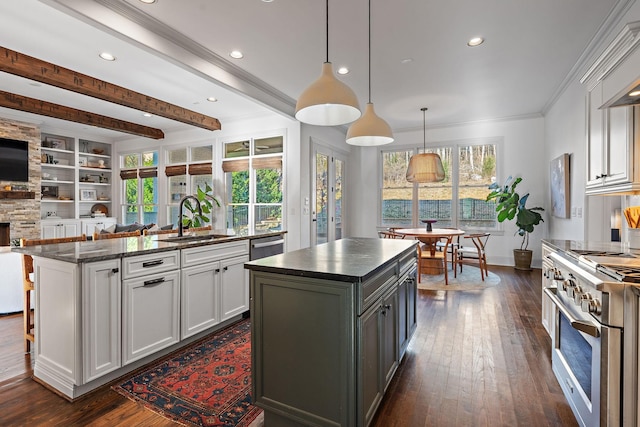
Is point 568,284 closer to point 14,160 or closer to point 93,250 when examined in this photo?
point 93,250

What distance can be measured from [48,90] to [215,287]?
4.42m

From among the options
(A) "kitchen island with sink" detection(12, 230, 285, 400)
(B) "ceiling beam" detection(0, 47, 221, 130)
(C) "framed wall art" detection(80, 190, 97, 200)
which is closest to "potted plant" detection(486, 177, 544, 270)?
(A) "kitchen island with sink" detection(12, 230, 285, 400)

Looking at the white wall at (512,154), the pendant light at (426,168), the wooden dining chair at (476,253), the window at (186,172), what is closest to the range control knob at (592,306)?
the wooden dining chair at (476,253)

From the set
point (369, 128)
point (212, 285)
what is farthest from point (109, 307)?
point (369, 128)

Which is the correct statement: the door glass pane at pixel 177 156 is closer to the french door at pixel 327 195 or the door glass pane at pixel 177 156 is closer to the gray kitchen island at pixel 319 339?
the french door at pixel 327 195

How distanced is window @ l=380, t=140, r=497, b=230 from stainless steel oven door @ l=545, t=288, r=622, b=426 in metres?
4.92

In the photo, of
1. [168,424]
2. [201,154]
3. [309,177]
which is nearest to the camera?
[168,424]

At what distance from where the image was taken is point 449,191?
6.75 m

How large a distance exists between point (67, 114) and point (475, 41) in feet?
21.1

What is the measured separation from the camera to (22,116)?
240 inches

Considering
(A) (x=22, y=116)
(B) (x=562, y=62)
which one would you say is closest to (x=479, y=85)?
(B) (x=562, y=62)

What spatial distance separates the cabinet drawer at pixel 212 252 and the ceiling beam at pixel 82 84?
3.11 m

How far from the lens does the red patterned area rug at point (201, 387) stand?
6.07 ft

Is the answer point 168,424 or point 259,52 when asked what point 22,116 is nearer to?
point 259,52
